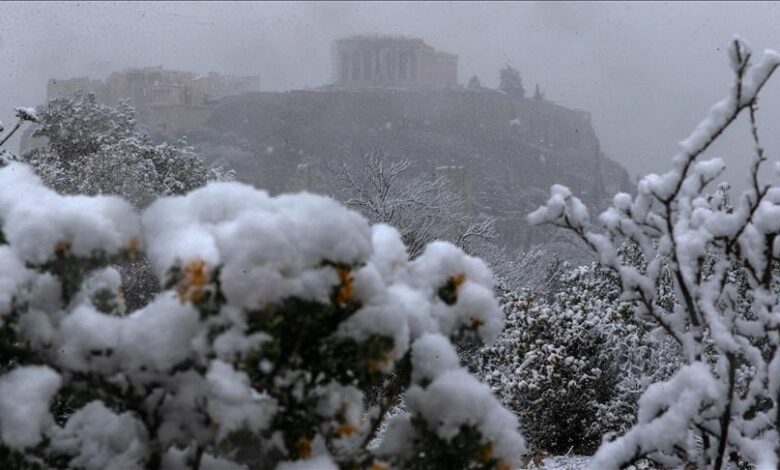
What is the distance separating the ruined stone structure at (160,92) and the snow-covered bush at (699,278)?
67025 millimetres

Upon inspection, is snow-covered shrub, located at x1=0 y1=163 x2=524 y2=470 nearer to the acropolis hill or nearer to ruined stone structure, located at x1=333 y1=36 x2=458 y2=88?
the acropolis hill

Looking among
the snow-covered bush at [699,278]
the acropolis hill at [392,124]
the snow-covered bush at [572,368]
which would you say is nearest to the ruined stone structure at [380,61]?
the acropolis hill at [392,124]

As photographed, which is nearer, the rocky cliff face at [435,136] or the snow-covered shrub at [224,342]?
the snow-covered shrub at [224,342]

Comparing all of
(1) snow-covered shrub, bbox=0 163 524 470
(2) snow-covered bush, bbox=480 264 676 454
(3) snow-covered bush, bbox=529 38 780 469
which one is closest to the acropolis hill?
(2) snow-covered bush, bbox=480 264 676 454

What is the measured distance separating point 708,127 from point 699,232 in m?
0.46

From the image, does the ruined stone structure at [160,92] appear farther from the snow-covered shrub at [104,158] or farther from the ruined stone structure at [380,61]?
the snow-covered shrub at [104,158]

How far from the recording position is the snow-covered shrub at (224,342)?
224 cm

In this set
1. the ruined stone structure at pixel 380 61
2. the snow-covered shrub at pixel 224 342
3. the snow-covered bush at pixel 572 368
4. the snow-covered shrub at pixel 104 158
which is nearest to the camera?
the snow-covered shrub at pixel 224 342

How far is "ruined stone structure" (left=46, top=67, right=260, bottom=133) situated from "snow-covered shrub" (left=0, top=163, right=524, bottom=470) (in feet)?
221

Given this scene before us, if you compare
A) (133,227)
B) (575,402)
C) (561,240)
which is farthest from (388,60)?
(133,227)

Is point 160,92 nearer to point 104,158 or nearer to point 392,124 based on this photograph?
point 392,124

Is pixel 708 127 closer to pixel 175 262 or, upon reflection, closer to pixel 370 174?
pixel 175 262

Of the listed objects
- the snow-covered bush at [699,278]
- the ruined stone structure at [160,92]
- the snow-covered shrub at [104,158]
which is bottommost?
the snow-covered bush at [699,278]

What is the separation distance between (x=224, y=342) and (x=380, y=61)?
83700mm
